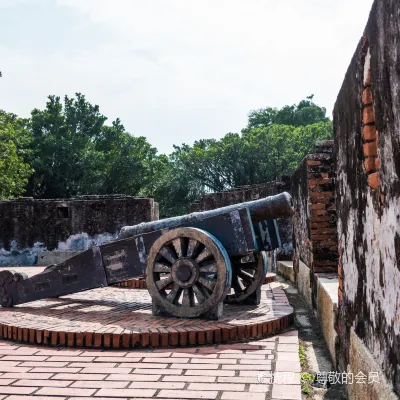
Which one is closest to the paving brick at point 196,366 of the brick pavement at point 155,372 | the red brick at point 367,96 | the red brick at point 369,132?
the brick pavement at point 155,372

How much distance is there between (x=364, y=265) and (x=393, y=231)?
2.50ft

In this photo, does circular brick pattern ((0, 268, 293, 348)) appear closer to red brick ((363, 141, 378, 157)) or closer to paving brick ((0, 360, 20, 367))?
paving brick ((0, 360, 20, 367))

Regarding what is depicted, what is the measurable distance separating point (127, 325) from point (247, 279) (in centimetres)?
174

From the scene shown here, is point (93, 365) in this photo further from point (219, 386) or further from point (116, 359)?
point (219, 386)

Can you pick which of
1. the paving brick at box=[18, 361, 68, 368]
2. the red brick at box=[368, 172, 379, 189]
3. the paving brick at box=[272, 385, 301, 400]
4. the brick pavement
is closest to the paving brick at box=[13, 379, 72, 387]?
the brick pavement

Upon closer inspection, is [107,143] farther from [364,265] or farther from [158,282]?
[364,265]

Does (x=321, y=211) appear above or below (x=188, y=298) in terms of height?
above

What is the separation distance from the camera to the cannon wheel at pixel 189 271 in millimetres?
4719

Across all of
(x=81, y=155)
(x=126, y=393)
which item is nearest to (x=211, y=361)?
(x=126, y=393)

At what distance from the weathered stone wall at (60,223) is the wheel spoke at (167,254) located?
27.8ft

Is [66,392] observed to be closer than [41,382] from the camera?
Yes

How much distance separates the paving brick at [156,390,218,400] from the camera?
9.41 feet

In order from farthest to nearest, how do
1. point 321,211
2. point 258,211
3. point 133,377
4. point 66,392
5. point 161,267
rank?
point 321,211 → point 258,211 → point 161,267 → point 133,377 → point 66,392

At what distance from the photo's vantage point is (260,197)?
14.7 meters
